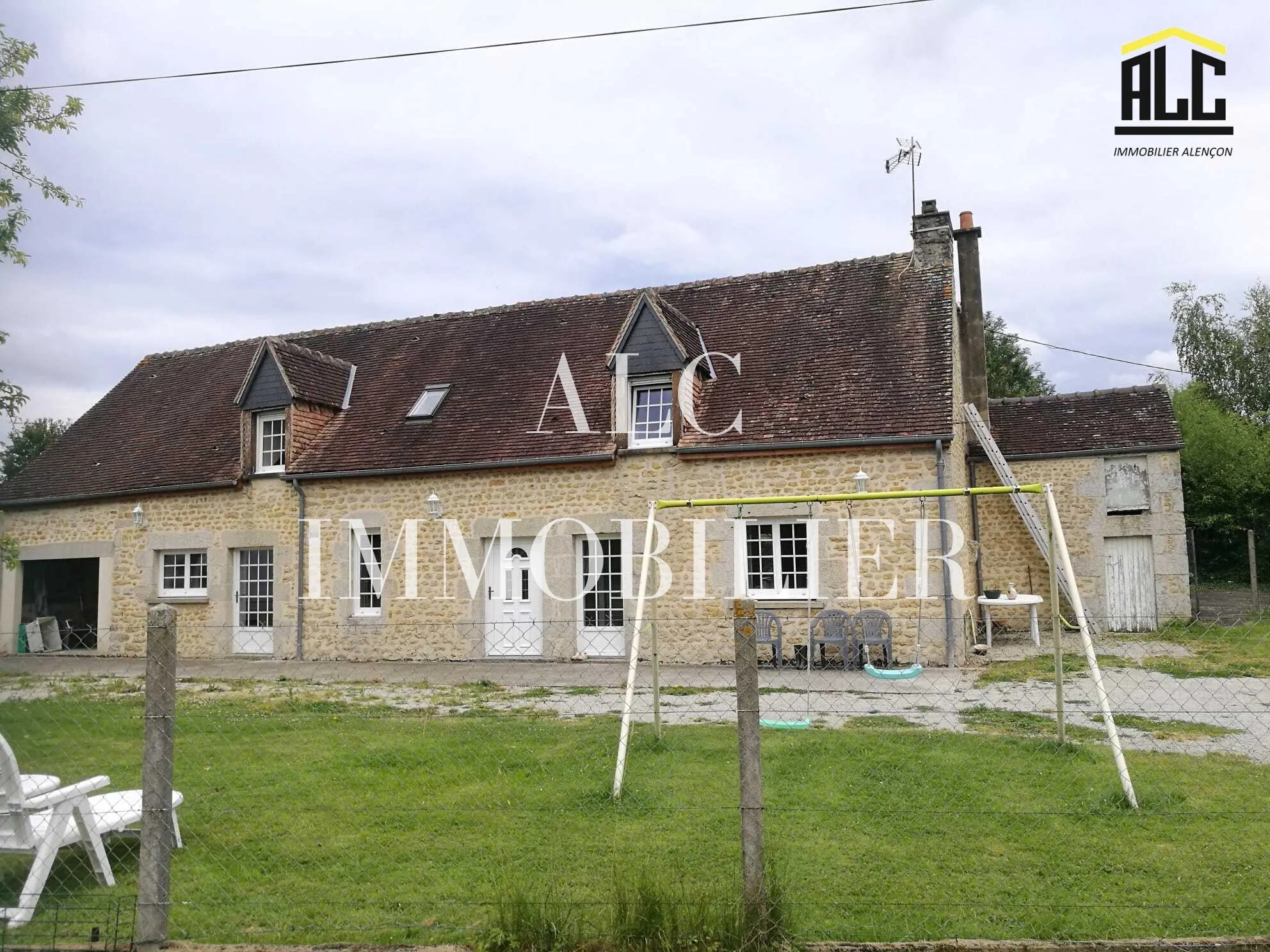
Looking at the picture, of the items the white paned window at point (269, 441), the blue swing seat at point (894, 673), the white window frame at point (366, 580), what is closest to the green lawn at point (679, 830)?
the blue swing seat at point (894, 673)

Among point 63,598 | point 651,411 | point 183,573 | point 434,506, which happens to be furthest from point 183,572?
point 651,411

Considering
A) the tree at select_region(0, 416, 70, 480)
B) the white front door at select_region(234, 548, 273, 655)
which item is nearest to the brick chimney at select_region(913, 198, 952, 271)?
the white front door at select_region(234, 548, 273, 655)

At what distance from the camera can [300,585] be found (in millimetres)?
16203

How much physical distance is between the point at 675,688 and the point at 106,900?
7572 mm

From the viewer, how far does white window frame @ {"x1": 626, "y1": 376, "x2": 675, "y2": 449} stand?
14.6 meters

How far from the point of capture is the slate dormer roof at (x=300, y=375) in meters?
16.8

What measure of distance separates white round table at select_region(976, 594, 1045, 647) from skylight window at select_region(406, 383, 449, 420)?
9.99 meters

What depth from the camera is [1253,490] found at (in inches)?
913

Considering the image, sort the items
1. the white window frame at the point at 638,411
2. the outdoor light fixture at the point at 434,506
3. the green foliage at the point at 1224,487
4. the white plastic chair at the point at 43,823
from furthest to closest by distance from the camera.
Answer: the green foliage at the point at 1224,487 < the outdoor light fixture at the point at 434,506 < the white window frame at the point at 638,411 < the white plastic chair at the point at 43,823

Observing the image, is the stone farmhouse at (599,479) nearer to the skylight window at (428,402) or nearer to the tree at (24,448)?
the skylight window at (428,402)

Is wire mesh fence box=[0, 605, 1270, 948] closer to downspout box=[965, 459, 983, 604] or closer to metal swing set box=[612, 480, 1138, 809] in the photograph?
metal swing set box=[612, 480, 1138, 809]

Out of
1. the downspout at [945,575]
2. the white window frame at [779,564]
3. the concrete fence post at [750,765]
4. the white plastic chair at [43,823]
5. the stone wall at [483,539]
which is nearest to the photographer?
the concrete fence post at [750,765]

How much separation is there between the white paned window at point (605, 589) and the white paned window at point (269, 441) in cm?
627

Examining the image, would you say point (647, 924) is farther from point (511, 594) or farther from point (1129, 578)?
point (1129, 578)
